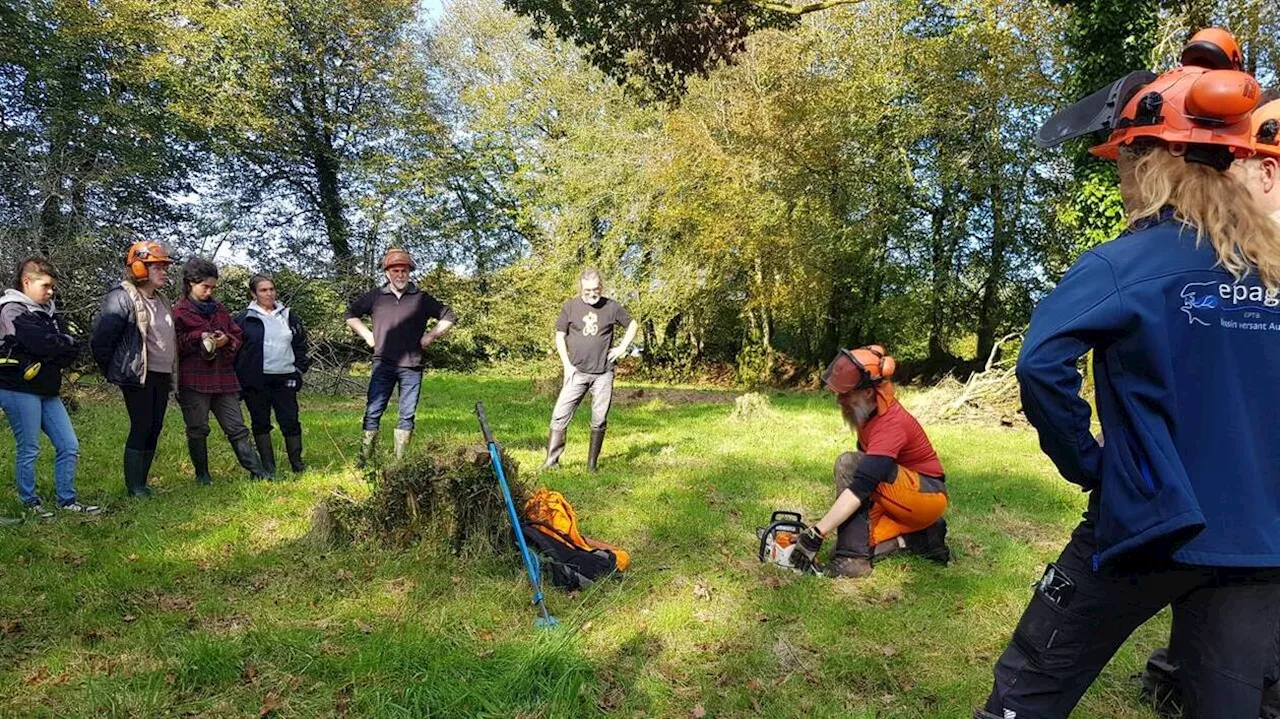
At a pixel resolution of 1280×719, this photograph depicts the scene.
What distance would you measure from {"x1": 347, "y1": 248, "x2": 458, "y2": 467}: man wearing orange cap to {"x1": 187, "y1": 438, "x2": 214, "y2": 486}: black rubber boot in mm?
1362

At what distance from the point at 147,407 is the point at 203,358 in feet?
1.96

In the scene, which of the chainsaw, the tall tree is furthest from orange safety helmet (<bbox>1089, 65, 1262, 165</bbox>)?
the tall tree

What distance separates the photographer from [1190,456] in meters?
1.79

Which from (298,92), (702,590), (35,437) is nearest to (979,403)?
(702,590)

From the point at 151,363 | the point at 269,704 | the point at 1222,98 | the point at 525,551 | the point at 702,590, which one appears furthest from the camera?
the point at 151,363

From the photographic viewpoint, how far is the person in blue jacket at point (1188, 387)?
1.76 meters

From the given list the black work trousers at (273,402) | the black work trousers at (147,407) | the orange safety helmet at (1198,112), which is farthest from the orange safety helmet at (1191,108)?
the black work trousers at (273,402)

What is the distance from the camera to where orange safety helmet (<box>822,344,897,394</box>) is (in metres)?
4.37

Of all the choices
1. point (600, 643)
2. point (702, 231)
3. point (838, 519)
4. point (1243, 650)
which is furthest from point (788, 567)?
point (702, 231)

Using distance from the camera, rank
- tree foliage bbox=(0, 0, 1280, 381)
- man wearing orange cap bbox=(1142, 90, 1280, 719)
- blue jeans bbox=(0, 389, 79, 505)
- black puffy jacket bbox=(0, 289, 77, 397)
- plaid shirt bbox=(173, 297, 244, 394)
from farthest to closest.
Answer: tree foliage bbox=(0, 0, 1280, 381) → plaid shirt bbox=(173, 297, 244, 394) → blue jeans bbox=(0, 389, 79, 505) → black puffy jacket bbox=(0, 289, 77, 397) → man wearing orange cap bbox=(1142, 90, 1280, 719)

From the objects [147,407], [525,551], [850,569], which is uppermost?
[147,407]

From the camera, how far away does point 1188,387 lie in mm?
1786

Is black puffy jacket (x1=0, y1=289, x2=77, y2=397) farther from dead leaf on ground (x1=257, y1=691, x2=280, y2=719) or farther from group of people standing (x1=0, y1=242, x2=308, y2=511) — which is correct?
dead leaf on ground (x1=257, y1=691, x2=280, y2=719)

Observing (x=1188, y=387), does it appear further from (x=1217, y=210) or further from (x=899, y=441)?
(x=899, y=441)
